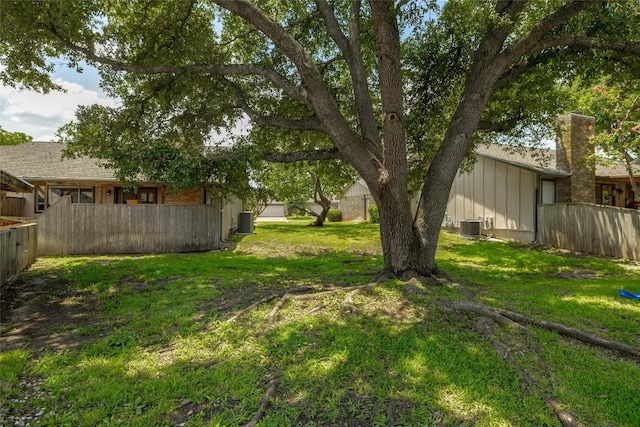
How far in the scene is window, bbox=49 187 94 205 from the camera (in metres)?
15.8

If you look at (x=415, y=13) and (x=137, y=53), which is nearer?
(x=415, y=13)

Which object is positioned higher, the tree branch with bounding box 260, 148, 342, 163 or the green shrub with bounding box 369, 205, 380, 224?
the tree branch with bounding box 260, 148, 342, 163

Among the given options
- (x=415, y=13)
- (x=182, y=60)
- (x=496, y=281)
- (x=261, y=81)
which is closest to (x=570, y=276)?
(x=496, y=281)

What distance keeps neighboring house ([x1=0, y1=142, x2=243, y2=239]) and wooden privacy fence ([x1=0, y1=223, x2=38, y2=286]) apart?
4877mm

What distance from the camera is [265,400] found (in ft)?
9.68

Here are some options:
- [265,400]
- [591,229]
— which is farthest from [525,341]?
[591,229]

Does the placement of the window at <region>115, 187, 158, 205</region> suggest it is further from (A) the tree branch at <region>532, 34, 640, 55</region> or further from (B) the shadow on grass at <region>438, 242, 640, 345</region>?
(A) the tree branch at <region>532, 34, 640, 55</region>

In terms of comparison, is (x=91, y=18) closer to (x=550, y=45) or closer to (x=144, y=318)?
(x=144, y=318)

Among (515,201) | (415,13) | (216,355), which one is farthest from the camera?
(515,201)

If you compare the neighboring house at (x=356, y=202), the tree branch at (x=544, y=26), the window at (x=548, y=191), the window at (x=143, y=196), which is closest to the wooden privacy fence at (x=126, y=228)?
the window at (x=143, y=196)

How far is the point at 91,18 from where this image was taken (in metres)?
7.52

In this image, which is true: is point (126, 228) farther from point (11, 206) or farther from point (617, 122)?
point (617, 122)

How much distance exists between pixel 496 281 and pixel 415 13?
6.06 metres

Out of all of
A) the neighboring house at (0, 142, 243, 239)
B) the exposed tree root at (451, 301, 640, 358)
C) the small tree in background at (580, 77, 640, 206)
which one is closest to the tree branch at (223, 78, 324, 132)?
the exposed tree root at (451, 301, 640, 358)
